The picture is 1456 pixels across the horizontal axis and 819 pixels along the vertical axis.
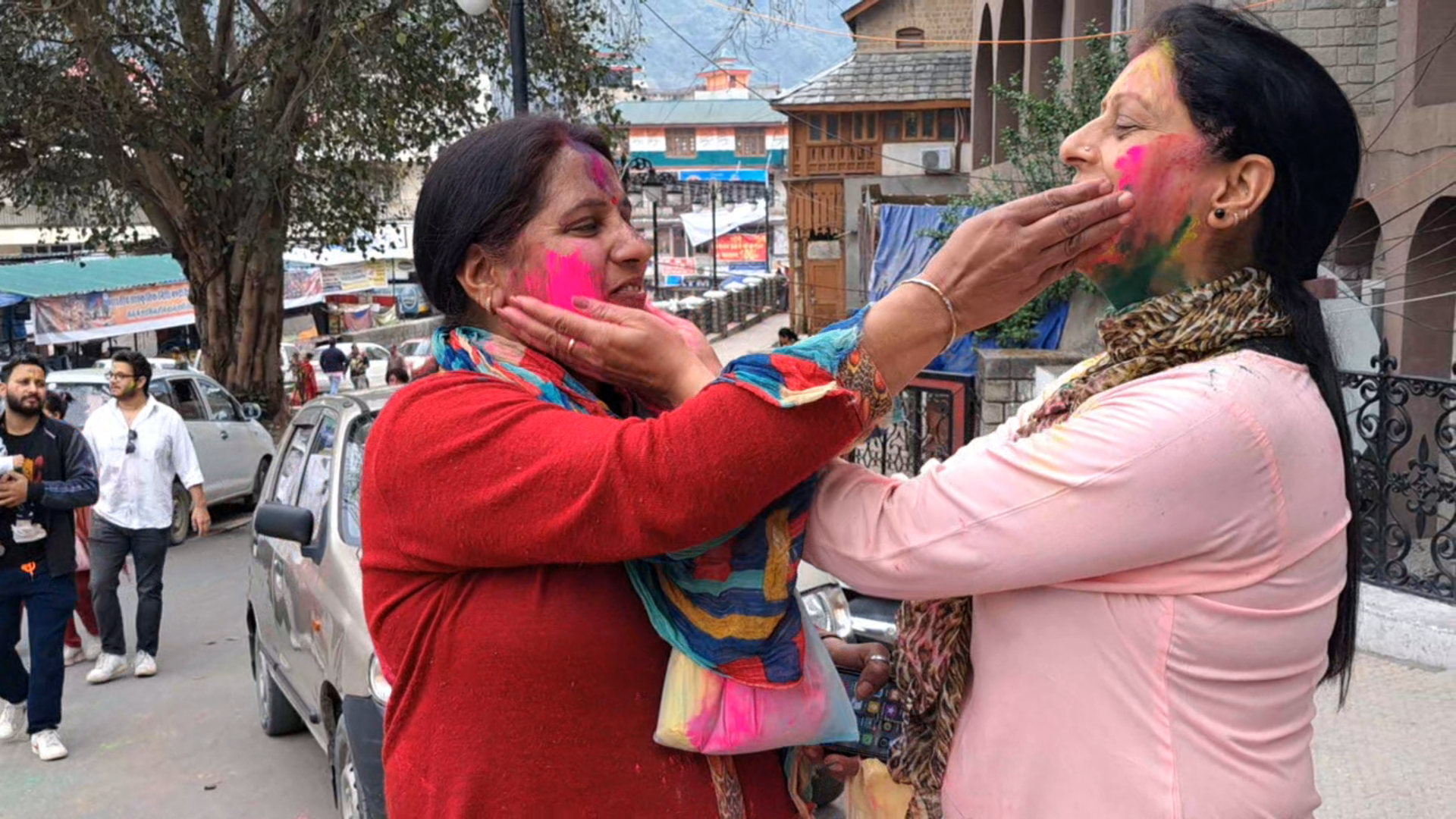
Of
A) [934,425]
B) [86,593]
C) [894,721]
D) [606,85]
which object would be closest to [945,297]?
[894,721]

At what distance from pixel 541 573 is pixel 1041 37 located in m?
15.4

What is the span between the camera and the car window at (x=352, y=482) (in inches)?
211

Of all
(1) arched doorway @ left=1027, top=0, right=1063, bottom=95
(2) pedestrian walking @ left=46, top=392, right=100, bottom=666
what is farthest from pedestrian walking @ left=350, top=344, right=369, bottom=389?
(2) pedestrian walking @ left=46, top=392, right=100, bottom=666

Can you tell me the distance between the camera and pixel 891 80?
29.9 m

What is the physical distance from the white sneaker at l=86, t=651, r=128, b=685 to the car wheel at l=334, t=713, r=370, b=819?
3.51 metres

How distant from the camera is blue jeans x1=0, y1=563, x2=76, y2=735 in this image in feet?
20.8

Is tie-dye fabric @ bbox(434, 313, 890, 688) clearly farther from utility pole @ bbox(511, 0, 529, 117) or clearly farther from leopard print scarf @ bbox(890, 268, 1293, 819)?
utility pole @ bbox(511, 0, 529, 117)

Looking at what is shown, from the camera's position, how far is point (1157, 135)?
1656 mm

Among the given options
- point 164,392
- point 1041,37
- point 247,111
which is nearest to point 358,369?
point 247,111

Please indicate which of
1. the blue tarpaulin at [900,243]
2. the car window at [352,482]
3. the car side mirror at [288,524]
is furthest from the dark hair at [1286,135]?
the blue tarpaulin at [900,243]

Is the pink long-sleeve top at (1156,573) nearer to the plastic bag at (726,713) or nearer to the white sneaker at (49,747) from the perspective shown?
the plastic bag at (726,713)

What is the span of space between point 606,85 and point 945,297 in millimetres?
12873

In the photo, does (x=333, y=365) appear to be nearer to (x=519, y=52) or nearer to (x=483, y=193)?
(x=519, y=52)

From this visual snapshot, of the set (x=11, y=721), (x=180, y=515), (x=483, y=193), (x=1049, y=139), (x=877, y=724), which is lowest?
(x=180, y=515)
